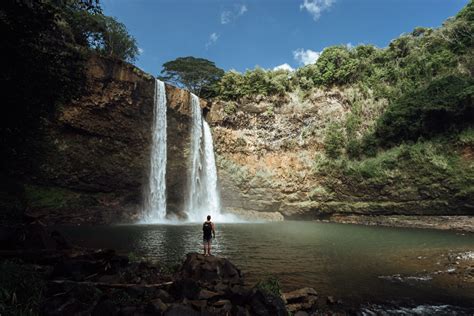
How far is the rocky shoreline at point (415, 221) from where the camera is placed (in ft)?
81.0

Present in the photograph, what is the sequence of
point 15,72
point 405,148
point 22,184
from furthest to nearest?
point 405,148
point 22,184
point 15,72

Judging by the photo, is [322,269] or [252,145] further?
[252,145]

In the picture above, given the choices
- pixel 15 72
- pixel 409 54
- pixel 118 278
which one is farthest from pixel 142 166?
pixel 409 54

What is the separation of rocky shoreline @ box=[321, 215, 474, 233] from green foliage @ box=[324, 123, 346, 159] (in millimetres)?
6437

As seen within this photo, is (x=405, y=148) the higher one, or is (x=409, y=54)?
(x=409, y=54)

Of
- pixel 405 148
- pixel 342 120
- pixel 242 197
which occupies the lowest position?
pixel 242 197

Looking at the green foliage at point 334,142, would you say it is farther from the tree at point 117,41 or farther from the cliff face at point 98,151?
the tree at point 117,41

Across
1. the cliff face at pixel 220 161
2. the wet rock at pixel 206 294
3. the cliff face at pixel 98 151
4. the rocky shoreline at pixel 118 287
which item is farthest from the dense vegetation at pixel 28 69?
the cliff face at pixel 98 151

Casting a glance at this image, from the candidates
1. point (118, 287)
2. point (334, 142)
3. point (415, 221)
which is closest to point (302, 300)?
point (118, 287)

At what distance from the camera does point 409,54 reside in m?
35.5

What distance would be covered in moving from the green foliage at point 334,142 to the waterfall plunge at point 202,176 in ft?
39.9

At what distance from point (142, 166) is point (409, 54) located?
3105 cm

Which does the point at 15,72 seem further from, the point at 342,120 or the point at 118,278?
the point at 342,120

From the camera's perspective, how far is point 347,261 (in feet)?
39.6
